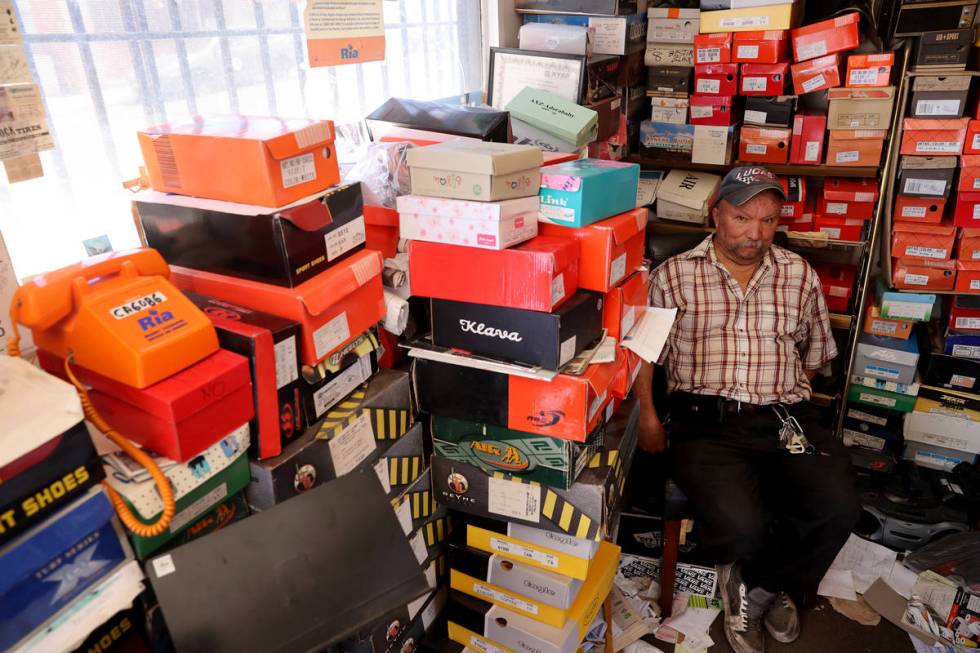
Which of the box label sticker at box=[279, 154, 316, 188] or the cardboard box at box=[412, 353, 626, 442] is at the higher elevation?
the box label sticker at box=[279, 154, 316, 188]

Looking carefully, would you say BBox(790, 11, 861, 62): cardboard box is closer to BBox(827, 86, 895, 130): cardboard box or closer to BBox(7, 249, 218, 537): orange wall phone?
BBox(827, 86, 895, 130): cardboard box

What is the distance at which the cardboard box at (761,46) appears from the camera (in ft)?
7.74

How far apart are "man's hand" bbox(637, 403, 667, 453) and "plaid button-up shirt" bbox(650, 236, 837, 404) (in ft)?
0.43

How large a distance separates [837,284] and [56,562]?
Answer: 8.60 ft

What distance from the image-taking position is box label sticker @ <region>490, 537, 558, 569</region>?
1.64 meters

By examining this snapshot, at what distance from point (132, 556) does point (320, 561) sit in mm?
271

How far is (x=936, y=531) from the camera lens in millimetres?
2234

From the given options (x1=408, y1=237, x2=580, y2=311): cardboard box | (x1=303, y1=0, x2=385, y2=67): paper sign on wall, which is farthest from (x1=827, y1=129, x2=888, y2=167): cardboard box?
(x1=303, y1=0, x2=385, y2=67): paper sign on wall

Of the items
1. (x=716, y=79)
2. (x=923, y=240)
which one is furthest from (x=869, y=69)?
(x=923, y=240)

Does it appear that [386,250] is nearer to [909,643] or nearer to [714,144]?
[714,144]

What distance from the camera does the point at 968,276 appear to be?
2.35 m

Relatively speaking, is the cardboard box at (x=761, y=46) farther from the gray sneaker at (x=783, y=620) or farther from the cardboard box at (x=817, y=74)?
the gray sneaker at (x=783, y=620)

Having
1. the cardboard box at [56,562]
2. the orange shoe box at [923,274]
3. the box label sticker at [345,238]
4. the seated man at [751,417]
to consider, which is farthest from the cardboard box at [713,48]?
the cardboard box at [56,562]

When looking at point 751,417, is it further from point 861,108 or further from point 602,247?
point 861,108
